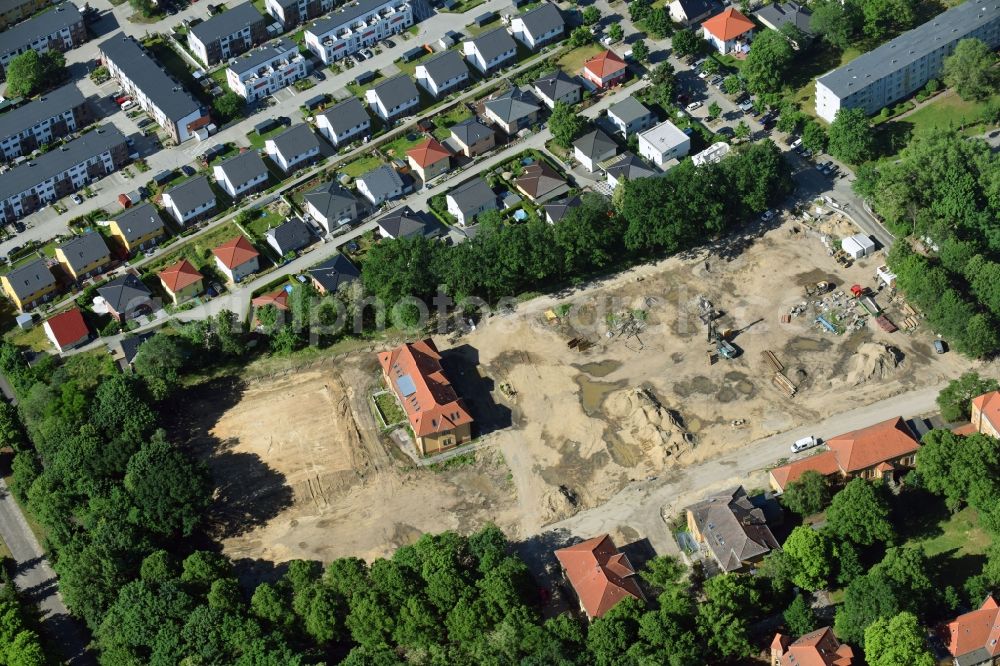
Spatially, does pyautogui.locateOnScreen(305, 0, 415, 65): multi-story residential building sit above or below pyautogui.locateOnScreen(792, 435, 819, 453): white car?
above

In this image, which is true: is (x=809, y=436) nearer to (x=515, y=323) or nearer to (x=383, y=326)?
(x=515, y=323)

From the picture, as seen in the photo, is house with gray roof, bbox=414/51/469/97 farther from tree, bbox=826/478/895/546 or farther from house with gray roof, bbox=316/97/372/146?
tree, bbox=826/478/895/546

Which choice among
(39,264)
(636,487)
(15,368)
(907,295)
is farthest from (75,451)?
(907,295)

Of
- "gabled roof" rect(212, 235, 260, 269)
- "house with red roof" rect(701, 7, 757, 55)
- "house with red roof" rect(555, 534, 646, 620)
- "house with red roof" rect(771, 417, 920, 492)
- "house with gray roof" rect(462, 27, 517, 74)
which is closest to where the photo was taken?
"house with red roof" rect(555, 534, 646, 620)

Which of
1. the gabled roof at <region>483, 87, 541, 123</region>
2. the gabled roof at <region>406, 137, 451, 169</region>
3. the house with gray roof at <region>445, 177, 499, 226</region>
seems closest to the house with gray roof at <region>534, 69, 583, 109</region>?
the gabled roof at <region>483, 87, 541, 123</region>

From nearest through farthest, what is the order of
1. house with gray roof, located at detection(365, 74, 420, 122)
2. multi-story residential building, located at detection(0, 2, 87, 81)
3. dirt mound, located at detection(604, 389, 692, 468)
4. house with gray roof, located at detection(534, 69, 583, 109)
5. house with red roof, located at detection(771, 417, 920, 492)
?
house with red roof, located at detection(771, 417, 920, 492) < dirt mound, located at detection(604, 389, 692, 468) < house with gray roof, located at detection(365, 74, 420, 122) < house with gray roof, located at detection(534, 69, 583, 109) < multi-story residential building, located at detection(0, 2, 87, 81)

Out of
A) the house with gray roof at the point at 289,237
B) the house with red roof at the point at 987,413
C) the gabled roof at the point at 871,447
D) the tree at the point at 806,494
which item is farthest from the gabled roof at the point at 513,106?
the house with red roof at the point at 987,413
